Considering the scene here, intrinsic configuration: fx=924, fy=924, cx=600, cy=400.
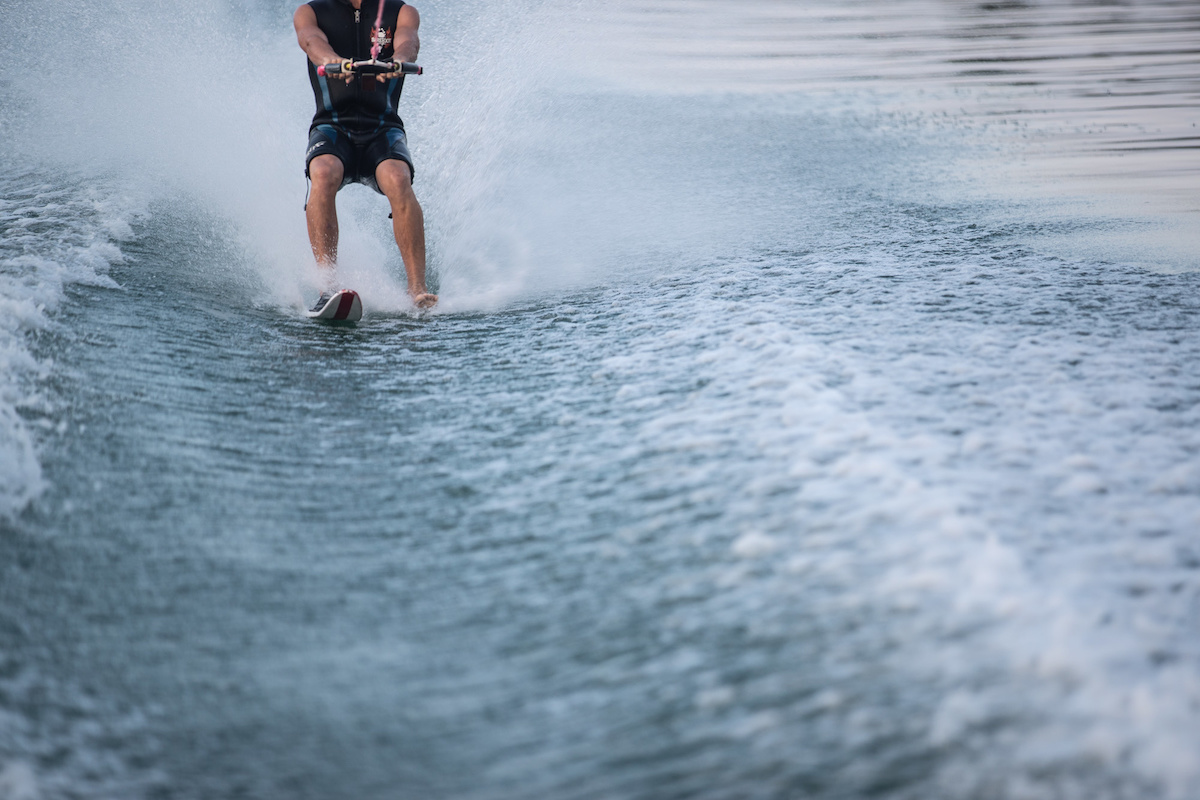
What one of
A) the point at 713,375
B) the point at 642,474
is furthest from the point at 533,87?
the point at 642,474

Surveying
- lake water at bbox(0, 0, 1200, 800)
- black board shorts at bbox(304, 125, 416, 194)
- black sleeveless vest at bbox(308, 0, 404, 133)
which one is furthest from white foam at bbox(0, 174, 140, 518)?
black sleeveless vest at bbox(308, 0, 404, 133)

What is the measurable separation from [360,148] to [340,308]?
3.01 feet

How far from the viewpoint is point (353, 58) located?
416 cm

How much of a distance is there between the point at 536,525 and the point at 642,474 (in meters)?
0.32

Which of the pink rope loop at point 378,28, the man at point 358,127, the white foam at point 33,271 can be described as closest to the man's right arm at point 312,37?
the man at point 358,127

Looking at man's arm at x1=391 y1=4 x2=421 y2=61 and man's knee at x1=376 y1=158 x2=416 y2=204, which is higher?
man's arm at x1=391 y1=4 x2=421 y2=61

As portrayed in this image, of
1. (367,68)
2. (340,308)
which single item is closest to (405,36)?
(367,68)

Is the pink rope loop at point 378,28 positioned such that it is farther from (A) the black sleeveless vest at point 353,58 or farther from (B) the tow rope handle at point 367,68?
(B) the tow rope handle at point 367,68

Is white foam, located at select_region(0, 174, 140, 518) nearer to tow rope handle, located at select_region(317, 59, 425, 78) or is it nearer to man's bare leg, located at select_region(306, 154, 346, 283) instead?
man's bare leg, located at select_region(306, 154, 346, 283)

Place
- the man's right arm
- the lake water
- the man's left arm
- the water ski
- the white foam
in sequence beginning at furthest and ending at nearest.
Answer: the man's left arm < the man's right arm < the water ski < the white foam < the lake water

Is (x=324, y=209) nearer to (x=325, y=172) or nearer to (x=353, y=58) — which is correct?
(x=325, y=172)

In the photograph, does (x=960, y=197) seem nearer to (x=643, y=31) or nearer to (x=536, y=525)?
(x=536, y=525)

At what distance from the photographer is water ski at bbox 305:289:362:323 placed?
371 centimetres

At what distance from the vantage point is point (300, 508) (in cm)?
226
